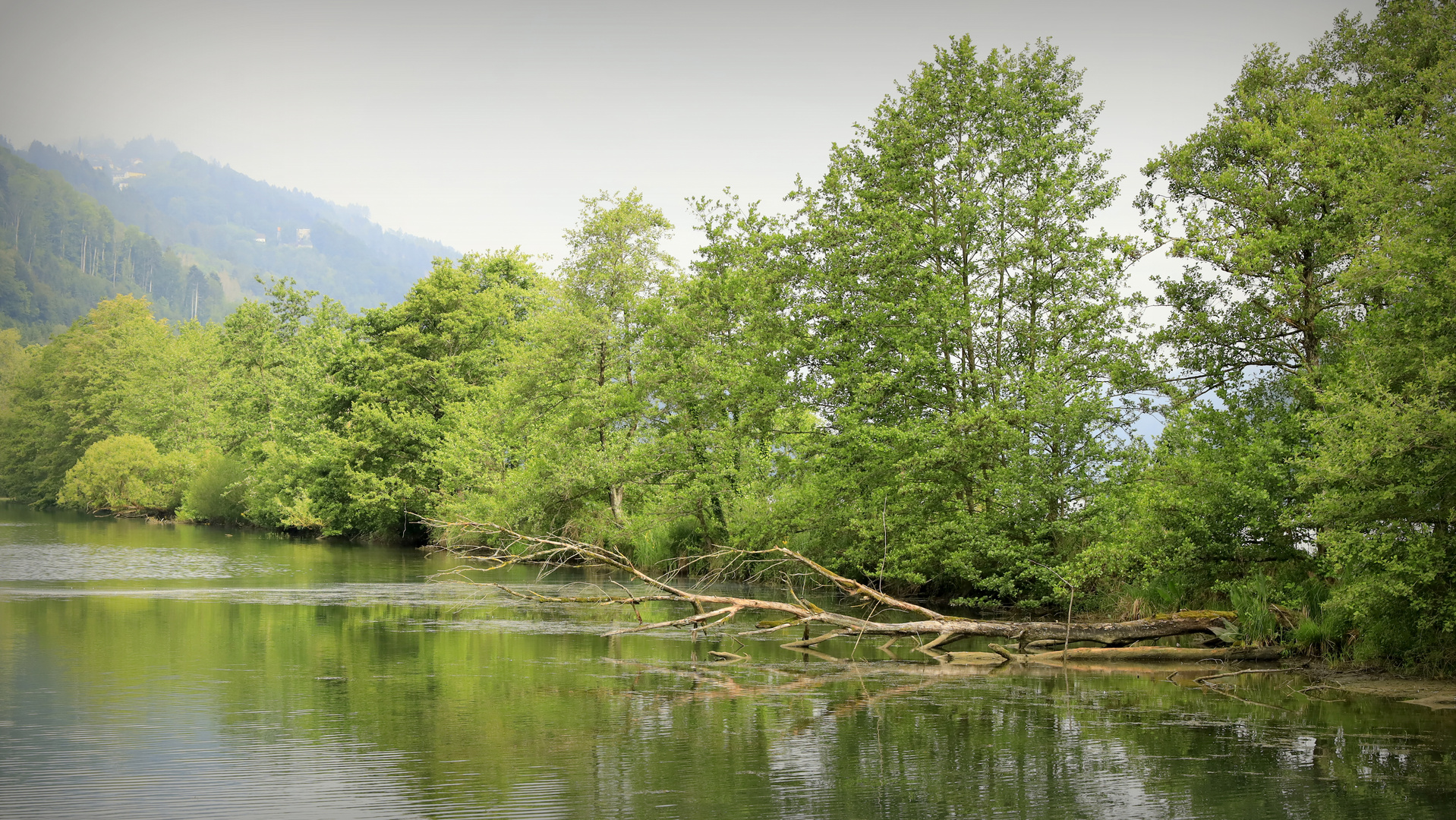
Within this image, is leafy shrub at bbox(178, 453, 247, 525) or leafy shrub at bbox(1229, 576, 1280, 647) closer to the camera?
leafy shrub at bbox(1229, 576, 1280, 647)

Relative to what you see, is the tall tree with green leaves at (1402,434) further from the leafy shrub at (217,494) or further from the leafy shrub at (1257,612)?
the leafy shrub at (217,494)

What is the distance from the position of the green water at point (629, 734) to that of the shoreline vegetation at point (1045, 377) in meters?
3.05

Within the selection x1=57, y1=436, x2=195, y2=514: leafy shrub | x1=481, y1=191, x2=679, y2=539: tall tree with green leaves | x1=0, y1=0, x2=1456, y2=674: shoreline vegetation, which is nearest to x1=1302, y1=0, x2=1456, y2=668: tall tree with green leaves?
x1=0, y1=0, x2=1456, y2=674: shoreline vegetation

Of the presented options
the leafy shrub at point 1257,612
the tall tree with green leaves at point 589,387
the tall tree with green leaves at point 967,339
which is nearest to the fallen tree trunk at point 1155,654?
the leafy shrub at point 1257,612

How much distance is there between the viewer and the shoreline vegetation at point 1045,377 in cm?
1455

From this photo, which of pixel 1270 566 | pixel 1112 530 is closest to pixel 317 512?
pixel 1112 530

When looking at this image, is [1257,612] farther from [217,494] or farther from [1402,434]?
[217,494]

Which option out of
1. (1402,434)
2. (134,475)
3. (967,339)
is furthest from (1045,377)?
(134,475)

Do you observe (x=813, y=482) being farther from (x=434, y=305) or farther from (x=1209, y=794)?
(x=434, y=305)

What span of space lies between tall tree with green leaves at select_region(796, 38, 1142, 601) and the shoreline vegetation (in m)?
0.09

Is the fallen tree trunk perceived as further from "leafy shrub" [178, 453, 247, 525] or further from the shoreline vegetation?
"leafy shrub" [178, 453, 247, 525]

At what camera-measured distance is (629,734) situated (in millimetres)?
11188

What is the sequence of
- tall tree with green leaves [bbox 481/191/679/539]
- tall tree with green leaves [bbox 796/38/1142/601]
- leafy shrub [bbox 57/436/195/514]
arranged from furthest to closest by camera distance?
leafy shrub [bbox 57/436/195/514] < tall tree with green leaves [bbox 481/191/679/539] < tall tree with green leaves [bbox 796/38/1142/601]

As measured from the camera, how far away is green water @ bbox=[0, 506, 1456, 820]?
880 cm
